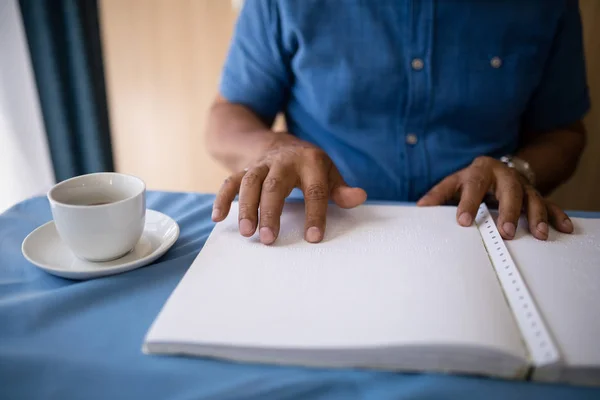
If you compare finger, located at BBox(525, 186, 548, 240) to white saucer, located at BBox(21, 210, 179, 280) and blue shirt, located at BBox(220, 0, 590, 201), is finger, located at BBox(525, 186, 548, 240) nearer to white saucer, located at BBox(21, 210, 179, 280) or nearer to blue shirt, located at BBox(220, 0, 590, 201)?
blue shirt, located at BBox(220, 0, 590, 201)

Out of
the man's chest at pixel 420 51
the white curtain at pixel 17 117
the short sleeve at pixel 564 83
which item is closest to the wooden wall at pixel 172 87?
the white curtain at pixel 17 117

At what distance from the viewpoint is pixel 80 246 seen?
0.44 m

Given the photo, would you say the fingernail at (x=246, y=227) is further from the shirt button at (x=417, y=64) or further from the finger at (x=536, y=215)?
the shirt button at (x=417, y=64)

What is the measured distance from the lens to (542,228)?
1.68ft

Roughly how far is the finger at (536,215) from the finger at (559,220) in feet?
0.04

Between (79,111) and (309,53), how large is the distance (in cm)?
88

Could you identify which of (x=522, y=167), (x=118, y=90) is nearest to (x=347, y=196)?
(x=522, y=167)

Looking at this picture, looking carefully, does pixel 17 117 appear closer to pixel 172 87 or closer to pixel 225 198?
pixel 172 87

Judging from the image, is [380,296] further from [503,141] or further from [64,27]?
[64,27]

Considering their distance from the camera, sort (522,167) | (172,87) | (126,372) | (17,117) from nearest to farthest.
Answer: (126,372)
(522,167)
(17,117)
(172,87)

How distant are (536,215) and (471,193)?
8 cm

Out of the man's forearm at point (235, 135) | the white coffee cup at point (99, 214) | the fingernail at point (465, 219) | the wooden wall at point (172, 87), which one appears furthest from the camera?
the wooden wall at point (172, 87)

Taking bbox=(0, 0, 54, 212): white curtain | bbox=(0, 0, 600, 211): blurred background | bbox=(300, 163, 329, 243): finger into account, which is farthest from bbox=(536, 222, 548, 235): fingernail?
bbox=(0, 0, 54, 212): white curtain

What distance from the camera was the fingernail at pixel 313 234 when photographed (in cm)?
48
